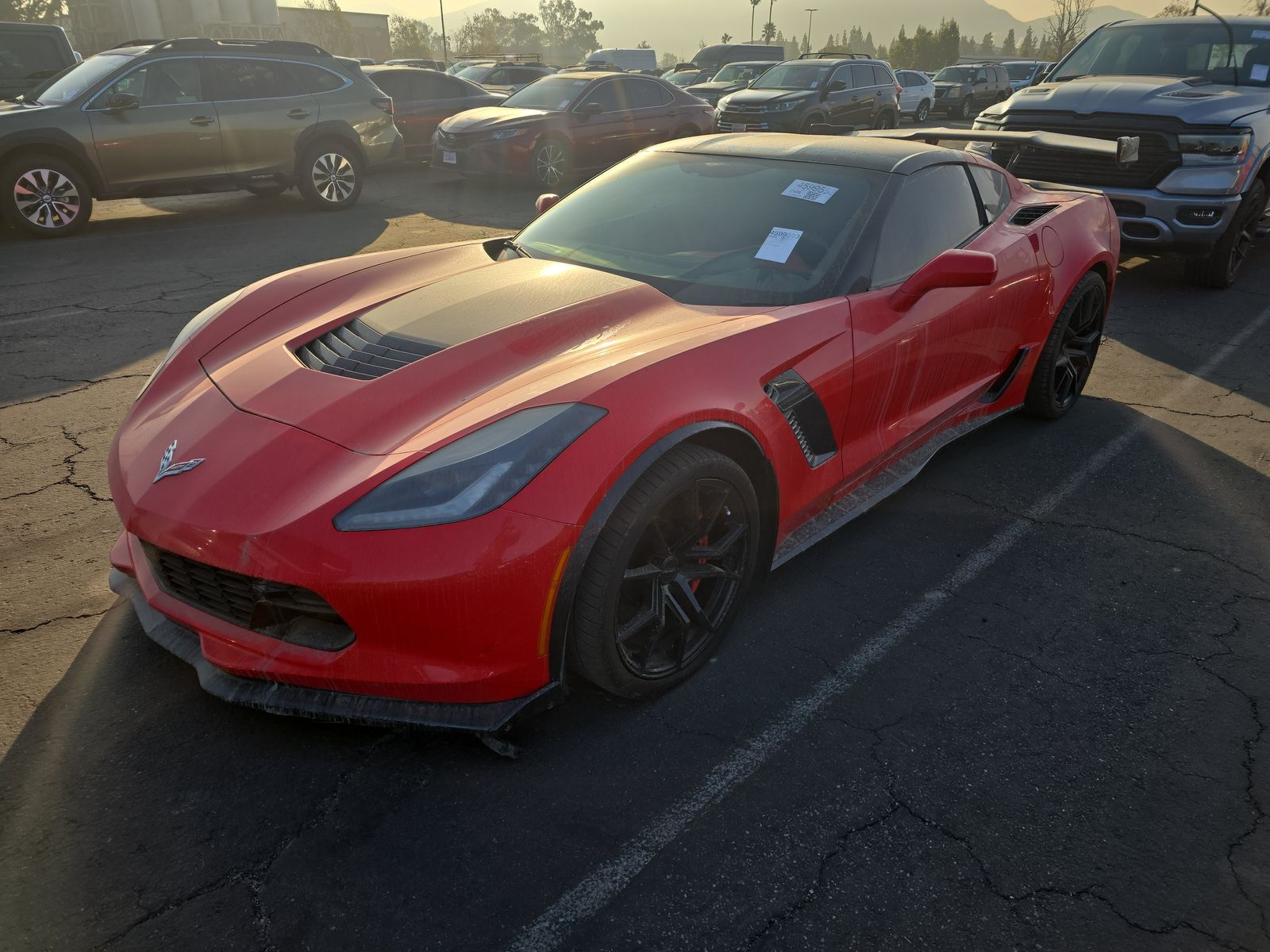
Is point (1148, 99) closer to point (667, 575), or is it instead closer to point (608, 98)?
point (667, 575)

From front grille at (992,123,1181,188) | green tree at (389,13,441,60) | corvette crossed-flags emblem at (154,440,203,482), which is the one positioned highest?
green tree at (389,13,441,60)

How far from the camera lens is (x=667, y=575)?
263 centimetres

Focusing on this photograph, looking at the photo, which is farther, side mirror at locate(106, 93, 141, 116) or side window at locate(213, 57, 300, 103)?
side window at locate(213, 57, 300, 103)

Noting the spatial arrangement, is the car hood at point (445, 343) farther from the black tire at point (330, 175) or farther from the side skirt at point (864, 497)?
the black tire at point (330, 175)

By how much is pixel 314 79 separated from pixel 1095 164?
27.1ft

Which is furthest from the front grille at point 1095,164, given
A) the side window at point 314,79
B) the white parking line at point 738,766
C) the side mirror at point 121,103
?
the side mirror at point 121,103

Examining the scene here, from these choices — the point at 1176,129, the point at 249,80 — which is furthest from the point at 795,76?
the point at 1176,129

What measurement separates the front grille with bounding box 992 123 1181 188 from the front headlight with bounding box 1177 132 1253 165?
10 cm

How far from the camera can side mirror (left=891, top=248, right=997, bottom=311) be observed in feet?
10.5

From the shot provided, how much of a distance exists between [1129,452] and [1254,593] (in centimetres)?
133

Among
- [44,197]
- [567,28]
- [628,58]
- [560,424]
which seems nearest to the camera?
[560,424]

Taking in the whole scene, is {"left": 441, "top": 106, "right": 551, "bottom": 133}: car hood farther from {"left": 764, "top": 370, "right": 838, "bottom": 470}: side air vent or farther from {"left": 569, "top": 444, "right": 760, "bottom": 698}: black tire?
{"left": 569, "top": 444, "right": 760, "bottom": 698}: black tire

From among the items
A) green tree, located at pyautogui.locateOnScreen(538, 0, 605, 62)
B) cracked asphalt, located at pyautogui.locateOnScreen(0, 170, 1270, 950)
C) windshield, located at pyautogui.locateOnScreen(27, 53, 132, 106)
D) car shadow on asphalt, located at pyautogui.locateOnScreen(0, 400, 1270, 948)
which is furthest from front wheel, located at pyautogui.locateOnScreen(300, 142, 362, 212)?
green tree, located at pyautogui.locateOnScreen(538, 0, 605, 62)

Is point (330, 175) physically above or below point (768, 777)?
above
